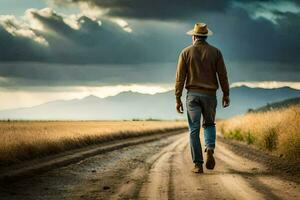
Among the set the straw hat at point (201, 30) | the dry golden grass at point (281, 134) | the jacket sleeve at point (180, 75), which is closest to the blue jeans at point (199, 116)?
the jacket sleeve at point (180, 75)

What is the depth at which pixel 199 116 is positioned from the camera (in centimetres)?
1168

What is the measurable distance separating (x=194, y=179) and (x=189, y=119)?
1.75 m

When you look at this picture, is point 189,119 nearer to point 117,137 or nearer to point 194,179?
point 194,179

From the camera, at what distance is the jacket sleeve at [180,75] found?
11.6 meters

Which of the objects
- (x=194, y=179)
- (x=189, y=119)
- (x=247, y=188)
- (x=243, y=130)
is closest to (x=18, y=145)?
(x=189, y=119)

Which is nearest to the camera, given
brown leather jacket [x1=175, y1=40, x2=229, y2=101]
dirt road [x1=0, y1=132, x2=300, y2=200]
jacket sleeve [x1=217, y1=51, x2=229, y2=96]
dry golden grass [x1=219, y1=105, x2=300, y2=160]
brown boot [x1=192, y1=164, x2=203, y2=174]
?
dirt road [x1=0, y1=132, x2=300, y2=200]

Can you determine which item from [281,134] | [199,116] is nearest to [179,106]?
[199,116]

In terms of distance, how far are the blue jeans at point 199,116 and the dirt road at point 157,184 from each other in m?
0.52

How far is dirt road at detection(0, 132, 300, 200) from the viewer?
339 inches

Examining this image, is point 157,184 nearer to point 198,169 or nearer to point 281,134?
point 198,169

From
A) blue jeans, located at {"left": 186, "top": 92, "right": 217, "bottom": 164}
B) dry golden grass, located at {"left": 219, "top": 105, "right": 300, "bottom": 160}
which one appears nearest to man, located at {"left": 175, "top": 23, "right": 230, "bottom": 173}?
blue jeans, located at {"left": 186, "top": 92, "right": 217, "bottom": 164}

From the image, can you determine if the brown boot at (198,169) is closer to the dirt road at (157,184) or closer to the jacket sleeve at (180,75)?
the dirt road at (157,184)

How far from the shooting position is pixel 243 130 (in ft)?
98.5

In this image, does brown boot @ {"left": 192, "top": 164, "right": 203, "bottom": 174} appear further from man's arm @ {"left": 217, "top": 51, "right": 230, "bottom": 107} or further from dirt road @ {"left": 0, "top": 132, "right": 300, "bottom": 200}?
man's arm @ {"left": 217, "top": 51, "right": 230, "bottom": 107}
